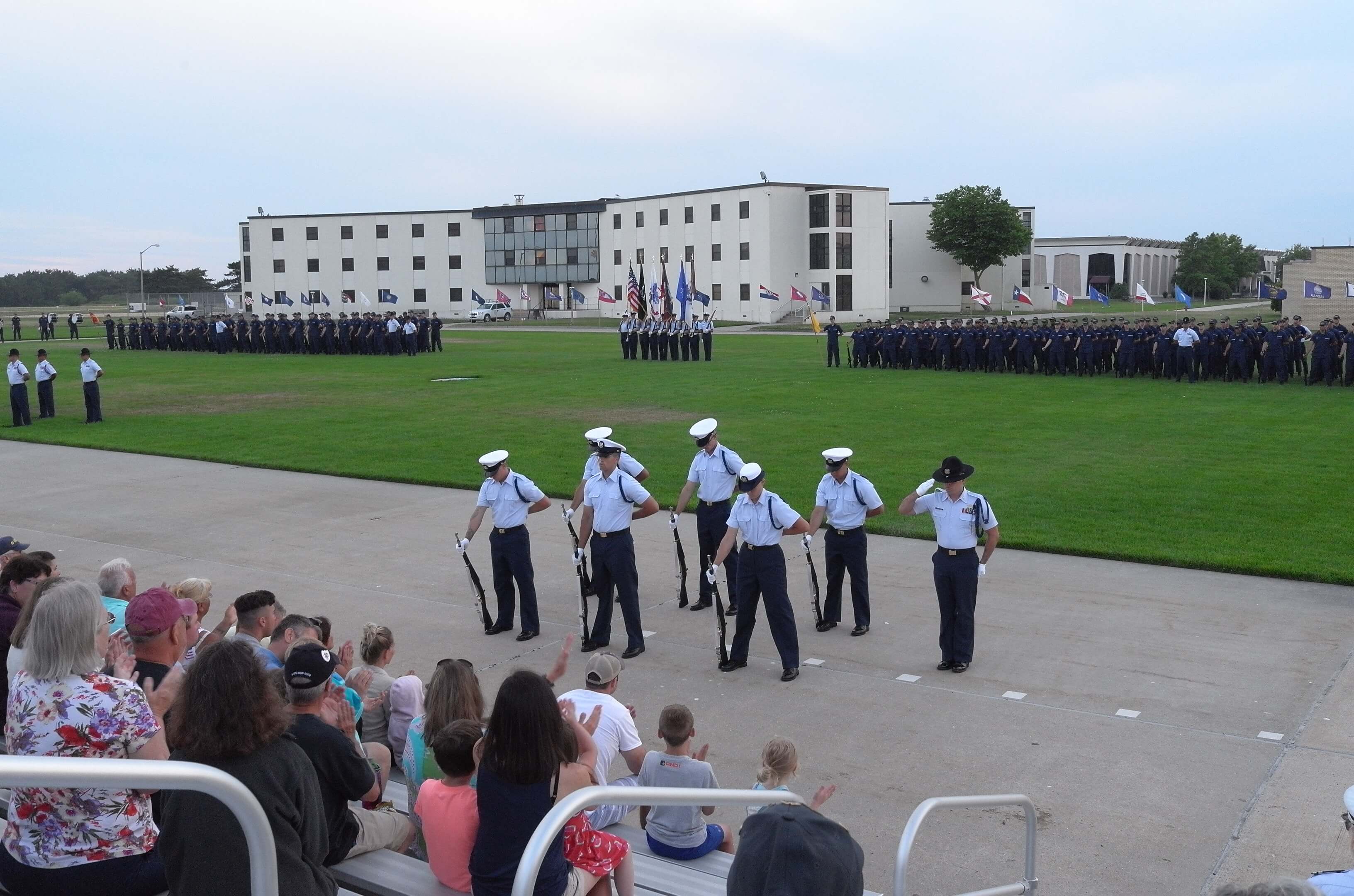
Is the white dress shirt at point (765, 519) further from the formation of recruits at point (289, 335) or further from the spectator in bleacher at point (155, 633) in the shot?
the formation of recruits at point (289, 335)

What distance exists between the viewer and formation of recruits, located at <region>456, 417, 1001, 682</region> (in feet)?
32.1

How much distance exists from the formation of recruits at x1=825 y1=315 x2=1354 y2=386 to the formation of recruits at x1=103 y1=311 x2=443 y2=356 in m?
19.3

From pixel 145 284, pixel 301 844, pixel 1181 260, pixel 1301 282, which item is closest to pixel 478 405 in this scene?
pixel 301 844

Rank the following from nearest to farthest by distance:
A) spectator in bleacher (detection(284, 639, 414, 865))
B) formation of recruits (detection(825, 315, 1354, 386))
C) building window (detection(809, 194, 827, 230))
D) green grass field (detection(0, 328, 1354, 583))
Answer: spectator in bleacher (detection(284, 639, 414, 865)) < green grass field (detection(0, 328, 1354, 583)) < formation of recruits (detection(825, 315, 1354, 386)) < building window (detection(809, 194, 827, 230))

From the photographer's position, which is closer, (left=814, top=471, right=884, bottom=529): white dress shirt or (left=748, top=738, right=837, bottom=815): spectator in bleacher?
(left=748, top=738, right=837, bottom=815): spectator in bleacher

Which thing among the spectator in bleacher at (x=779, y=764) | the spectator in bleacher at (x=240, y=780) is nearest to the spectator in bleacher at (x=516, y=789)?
the spectator in bleacher at (x=240, y=780)

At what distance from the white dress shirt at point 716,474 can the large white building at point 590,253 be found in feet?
214

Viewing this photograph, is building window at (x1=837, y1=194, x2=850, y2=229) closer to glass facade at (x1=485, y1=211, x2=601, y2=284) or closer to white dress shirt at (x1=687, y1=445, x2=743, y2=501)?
glass facade at (x1=485, y1=211, x2=601, y2=284)

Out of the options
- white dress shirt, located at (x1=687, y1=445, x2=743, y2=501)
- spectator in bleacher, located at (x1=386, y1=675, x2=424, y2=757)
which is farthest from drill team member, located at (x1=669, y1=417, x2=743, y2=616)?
spectator in bleacher, located at (x1=386, y1=675, x2=424, y2=757)

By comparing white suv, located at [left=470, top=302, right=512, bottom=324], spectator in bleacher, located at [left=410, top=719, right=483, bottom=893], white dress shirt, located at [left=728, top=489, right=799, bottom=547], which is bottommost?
spectator in bleacher, located at [left=410, top=719, right=483, bottom=893]

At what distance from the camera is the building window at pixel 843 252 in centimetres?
7900

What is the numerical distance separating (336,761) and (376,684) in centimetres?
233

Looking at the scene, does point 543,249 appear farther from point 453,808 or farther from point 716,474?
point 453,808

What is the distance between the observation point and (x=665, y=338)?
1736 inches
